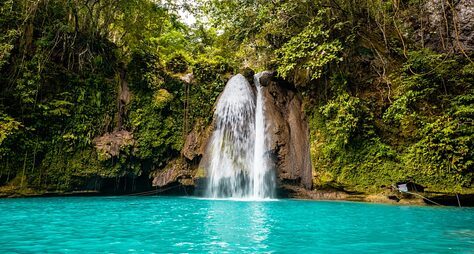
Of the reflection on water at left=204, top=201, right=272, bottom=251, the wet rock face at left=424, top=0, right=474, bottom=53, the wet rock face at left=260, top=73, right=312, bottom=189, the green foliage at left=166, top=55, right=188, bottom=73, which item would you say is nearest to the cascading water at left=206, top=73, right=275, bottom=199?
the wet rock face at left=260, top=73, right=312, bottom=189

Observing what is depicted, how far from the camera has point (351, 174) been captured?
10.1 m

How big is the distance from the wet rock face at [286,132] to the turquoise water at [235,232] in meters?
4.29

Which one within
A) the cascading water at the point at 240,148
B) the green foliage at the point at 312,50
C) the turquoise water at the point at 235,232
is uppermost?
the green foliage at the point at 312,50

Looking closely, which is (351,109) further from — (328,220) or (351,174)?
(328,220)

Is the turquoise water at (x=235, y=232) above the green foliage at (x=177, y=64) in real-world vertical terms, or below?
below

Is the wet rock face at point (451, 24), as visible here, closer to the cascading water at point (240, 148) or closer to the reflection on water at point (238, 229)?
the cascading water at point (240, 148)

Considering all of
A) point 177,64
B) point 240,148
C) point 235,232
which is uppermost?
point 177,64

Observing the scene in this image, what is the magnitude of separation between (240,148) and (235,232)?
23.1 feet

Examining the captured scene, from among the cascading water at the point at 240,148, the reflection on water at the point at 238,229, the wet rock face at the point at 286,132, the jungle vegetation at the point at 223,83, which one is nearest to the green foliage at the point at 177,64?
the jungle vegetation at the point at 223,83

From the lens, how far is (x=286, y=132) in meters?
11.4

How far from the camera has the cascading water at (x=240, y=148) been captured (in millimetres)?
10898

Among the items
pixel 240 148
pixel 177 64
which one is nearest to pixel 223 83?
pixel 177 64

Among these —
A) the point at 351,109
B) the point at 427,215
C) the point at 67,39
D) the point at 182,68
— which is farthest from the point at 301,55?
the point at 67,39

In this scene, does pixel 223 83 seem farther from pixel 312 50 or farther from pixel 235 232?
pixel 235 232
